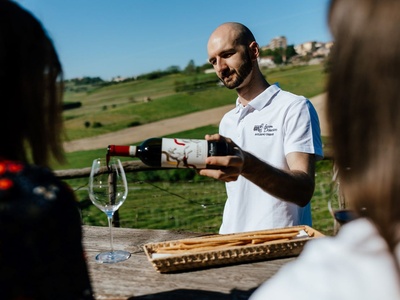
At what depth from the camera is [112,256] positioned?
1.81 metres

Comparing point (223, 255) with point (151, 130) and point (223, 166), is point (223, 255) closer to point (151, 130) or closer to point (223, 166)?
point (223, 166)

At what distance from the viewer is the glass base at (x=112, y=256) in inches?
69.3

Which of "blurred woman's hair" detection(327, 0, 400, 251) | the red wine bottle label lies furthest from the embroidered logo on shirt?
"blurred woman's hair" detection(327, 0, 400, 251)

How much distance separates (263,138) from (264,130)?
44 mm

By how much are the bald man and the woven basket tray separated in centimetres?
37

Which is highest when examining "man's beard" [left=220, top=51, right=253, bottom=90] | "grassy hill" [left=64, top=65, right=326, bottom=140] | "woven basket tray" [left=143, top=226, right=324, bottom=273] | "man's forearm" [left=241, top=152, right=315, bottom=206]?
"man's beard" [left=220, top=51, right=253, bottom=90]

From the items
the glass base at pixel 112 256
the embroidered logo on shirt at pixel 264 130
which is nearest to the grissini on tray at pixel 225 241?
the glass base at pixel 112 256

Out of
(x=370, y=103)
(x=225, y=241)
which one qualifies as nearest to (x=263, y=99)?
(x=225, y=241)

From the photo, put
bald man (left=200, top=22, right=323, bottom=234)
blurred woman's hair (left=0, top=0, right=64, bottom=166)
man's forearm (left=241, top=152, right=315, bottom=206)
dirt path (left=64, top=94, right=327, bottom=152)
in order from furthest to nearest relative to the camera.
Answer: dirt path (left=64, top=94, right=327, bottom=152) < bald man (left=200, top=22, right=323, bottom=234) < man's forearm (left=241, top=152, right=315, bottom=206) < blurred woman's hair (left=0, top=0, right=64, bottom=166)

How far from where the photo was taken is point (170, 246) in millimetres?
1658

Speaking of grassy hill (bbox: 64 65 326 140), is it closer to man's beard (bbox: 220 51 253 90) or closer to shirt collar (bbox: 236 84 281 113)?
man's beard (bbox: 220 51 253 90)

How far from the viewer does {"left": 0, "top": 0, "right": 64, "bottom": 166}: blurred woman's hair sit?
966mm

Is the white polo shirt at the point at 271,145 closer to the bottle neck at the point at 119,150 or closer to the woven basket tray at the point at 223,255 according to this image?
the woven basket tray at the point at 223,255

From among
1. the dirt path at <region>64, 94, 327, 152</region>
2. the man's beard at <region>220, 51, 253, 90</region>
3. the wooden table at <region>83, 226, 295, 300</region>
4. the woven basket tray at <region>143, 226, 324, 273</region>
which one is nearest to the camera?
the wooden table at <region>83, 226, 295, 300</region>
